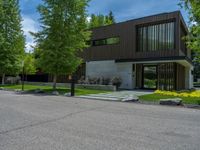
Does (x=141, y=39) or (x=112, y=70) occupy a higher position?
(x=141, y=39)

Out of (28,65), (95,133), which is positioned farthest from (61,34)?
(95,133)

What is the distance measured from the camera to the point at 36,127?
6.92 meters

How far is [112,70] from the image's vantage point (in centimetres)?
2725

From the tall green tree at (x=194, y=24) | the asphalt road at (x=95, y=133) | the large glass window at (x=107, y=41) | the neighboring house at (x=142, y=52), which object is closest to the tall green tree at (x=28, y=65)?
the neighboring house at (x=142, y=52)

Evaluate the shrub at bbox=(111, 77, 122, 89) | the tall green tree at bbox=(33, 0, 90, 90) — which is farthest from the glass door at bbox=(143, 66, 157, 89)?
the tall green tree at bbox=(33, 0, 90, 90)

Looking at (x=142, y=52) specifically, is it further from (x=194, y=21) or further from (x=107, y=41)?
(x=194, y=21)

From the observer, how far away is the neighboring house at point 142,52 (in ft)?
76.0

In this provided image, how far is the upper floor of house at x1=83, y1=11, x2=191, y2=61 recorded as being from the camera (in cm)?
2309

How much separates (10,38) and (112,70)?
13.6m

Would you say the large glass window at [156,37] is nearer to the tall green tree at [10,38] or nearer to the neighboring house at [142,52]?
the neighboring house at [142,52]

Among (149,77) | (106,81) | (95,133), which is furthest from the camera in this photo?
(106,81)

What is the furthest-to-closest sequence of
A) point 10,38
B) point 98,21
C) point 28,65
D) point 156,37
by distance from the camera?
point 98,21 → point 28,65 → point 10,38 → point 156,37

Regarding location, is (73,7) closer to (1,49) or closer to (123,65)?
(123,65)

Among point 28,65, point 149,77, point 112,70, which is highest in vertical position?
point 28,65
